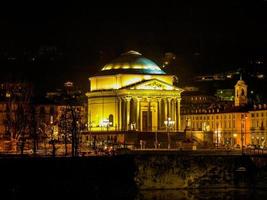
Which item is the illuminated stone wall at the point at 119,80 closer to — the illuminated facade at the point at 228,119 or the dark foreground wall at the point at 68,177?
the illuminated facade at the point at 228,119

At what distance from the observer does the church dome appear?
13638 cm

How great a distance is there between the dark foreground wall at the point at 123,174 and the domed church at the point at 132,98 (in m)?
42.5

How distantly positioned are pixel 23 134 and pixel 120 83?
34137 mm

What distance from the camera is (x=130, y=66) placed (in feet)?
452

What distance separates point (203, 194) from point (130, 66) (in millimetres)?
57674

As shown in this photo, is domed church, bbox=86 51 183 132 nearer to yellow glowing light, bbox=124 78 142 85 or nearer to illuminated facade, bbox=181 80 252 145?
yellow glowing light, bbox=124 78 142 85

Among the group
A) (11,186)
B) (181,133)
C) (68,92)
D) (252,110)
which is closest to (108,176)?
(11,186)

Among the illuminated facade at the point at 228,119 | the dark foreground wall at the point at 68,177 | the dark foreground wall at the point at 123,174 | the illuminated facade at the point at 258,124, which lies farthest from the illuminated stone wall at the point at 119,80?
the dark foreground wall at the point at 68,177

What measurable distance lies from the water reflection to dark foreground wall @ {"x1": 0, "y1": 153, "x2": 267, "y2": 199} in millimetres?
1562

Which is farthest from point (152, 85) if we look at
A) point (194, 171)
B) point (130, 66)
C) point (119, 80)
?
point (194, 171)

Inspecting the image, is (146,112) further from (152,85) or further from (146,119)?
(152,85)

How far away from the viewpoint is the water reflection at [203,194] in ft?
258

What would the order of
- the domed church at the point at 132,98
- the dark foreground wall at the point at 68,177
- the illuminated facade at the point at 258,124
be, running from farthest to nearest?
1. the illuminated facade at the point at 258,124
2. the domed church at the point at 132,98
3. the dark foreground wall at the point at 68,177

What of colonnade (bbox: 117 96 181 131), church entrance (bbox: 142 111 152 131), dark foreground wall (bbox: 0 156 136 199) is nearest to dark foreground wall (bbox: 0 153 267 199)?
dark foreground wall (bbox: 0 156 136 199)
